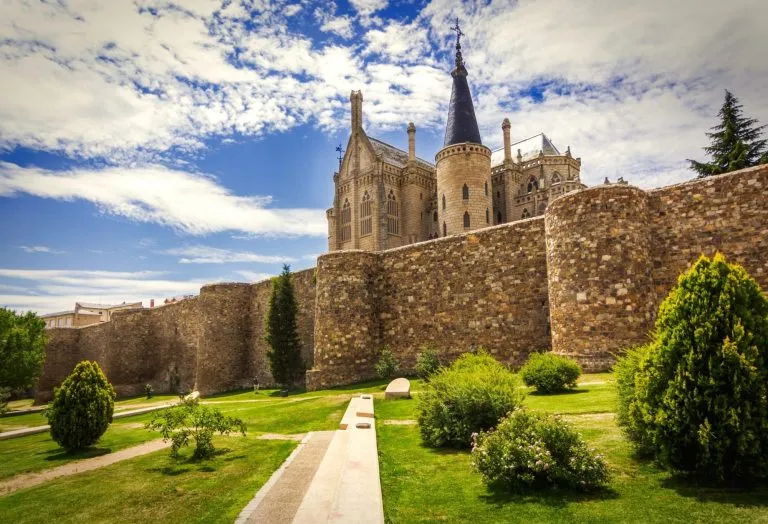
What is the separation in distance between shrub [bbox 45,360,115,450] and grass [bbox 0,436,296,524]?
255cm

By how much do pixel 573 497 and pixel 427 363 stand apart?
13.4 m

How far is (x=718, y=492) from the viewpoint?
5.88 metres

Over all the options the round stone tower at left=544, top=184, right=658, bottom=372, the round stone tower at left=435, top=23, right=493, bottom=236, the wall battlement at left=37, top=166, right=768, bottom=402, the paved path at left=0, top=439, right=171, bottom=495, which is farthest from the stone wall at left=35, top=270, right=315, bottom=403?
the round stone tower at left=435, top=23, right=493, bottom=236

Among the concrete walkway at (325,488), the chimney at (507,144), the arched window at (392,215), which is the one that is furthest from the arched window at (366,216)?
the concrete walkway at (325,488)

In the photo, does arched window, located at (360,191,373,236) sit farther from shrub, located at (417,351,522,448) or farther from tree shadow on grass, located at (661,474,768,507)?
tree shadow on grass, located at (661,474,768,507)

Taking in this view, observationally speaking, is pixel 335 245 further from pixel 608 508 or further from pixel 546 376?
pixel 608 508

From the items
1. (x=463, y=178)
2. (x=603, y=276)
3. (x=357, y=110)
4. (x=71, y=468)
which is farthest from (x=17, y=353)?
(x=357, y=110)

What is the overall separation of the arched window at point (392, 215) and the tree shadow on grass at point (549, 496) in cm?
5812

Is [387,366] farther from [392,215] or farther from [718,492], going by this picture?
[392,215]

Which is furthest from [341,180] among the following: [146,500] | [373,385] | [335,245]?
[146,500]

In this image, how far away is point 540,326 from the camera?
18078mm

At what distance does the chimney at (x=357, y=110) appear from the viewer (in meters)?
69.6

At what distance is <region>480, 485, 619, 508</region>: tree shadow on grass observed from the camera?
611 cm

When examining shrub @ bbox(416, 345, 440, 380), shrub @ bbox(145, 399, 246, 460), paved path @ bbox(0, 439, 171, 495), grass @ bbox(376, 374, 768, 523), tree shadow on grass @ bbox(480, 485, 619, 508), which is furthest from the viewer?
shrub @ bbox(416, 345, 440, 380)
